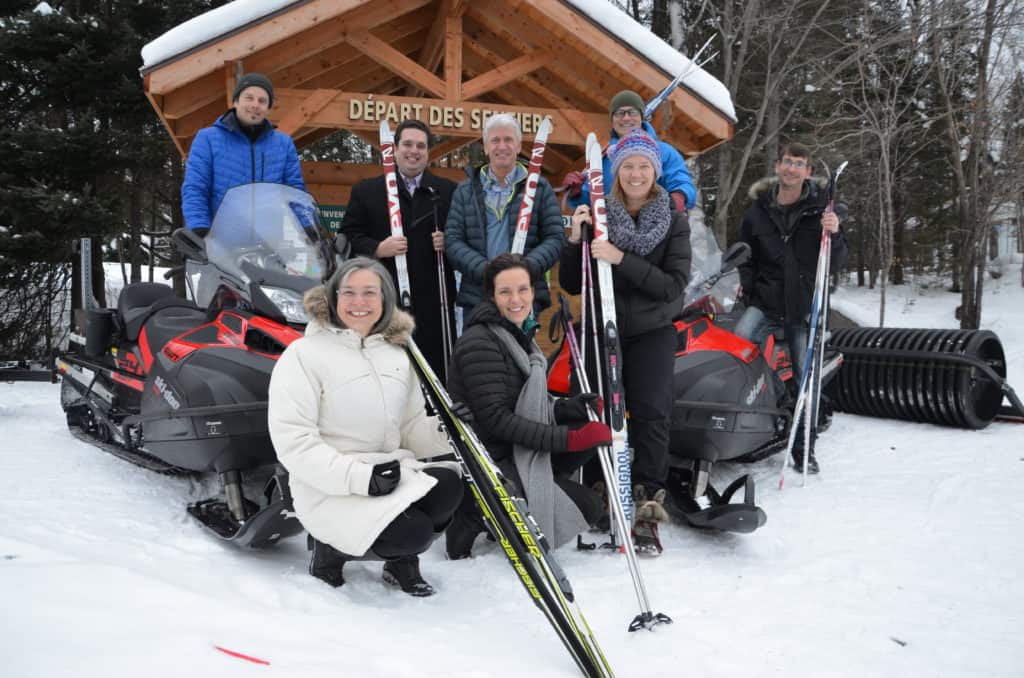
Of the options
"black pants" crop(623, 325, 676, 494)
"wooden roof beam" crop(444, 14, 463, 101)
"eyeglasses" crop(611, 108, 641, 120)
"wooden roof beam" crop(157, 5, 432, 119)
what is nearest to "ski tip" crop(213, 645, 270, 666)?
"black pants" crop(623, 325, 676, 494)

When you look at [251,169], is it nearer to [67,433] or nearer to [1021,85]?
[67,433]

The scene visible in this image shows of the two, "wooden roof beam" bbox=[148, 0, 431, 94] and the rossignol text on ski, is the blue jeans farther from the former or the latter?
"wooden roof beam" bbox=[148, 0, 431, 94]

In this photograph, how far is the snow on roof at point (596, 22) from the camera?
605 centimetres

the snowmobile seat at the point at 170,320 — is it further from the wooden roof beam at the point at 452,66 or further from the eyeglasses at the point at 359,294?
the wooden roof beam at the point at 452,66

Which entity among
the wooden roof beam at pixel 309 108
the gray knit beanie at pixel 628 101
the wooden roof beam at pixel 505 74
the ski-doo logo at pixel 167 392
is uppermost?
the wooden roof beam at pixel 505 74

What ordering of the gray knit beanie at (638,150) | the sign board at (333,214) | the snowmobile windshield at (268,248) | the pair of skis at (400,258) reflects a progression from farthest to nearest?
the sign board at (333,214) < the pair of skis at (400,258) < the snowmobile windshield at (268,248) < the gray knit beanie at (638,150)

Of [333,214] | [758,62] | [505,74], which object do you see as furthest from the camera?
[758,62]

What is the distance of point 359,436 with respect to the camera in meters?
3.00

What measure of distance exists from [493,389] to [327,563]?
1.01 meters

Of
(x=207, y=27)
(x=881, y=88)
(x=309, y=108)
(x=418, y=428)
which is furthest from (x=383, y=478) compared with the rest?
(x=881, y=88)

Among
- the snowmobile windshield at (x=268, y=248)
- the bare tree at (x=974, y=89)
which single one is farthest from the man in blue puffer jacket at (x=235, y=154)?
A: the bare tree at (x=974, y=89)

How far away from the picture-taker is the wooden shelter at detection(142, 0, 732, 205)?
6371 millimetres

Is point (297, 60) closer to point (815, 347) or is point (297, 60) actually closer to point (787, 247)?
point (787, 247)

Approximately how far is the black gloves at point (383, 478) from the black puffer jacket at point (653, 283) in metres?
1.51
